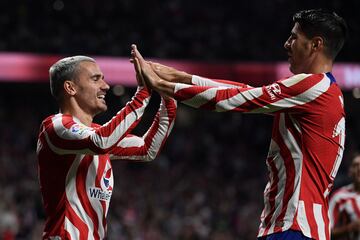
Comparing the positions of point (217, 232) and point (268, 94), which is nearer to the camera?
point (268, 94)

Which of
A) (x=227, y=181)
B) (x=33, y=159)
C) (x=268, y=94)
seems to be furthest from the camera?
(x=227, y=181)

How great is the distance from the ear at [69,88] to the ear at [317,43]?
1447mm

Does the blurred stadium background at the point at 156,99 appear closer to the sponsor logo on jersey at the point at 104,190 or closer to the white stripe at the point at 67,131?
the sponsor logo on jersey at the point at 104,190

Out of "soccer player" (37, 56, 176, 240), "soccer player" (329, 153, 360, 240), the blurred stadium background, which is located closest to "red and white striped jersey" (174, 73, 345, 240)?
"soccer player" (37, 56, 176, 240)

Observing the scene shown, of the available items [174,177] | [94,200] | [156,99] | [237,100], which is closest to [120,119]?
[94,200]

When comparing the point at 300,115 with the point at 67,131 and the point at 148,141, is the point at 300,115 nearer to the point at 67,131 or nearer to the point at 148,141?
the point at 148,141

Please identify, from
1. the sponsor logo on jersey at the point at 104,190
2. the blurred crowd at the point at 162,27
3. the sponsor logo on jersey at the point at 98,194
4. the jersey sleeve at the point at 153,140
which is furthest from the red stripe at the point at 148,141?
the blurred crowd at the point at 162,27

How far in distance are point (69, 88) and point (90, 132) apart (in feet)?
1.53

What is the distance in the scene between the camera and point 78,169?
466 centimetres

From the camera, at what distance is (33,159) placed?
1389 centimetres

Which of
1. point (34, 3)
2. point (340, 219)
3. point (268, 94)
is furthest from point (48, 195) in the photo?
point (34, 3)

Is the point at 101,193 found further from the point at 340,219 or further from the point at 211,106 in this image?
the point at 340,219

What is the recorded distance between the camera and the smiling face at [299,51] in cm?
449

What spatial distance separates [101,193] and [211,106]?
91cm
